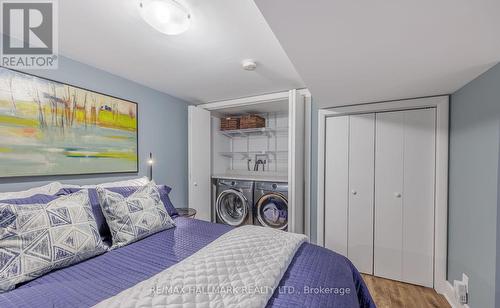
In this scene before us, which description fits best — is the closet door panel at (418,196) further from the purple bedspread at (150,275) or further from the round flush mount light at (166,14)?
the round flush mount light at (166,14)

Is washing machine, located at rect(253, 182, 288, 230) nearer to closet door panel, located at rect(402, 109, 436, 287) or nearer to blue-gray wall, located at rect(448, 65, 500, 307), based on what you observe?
closet door panel, located at rect(402, 109, 436, 287)

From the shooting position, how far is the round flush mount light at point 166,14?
119cm

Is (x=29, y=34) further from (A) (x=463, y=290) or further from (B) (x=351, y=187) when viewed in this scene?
(A) (x=463, y=290)

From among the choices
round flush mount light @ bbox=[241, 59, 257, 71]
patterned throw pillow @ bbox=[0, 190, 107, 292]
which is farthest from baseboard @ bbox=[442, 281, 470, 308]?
patterned throw pillow @ bbox=[0, 190, 107, 292]

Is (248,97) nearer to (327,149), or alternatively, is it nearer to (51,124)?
(327,149)

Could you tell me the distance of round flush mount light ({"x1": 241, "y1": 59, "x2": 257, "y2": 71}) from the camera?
1.91m

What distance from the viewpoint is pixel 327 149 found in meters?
2.56

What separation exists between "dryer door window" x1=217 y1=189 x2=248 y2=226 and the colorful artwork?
4.43ft

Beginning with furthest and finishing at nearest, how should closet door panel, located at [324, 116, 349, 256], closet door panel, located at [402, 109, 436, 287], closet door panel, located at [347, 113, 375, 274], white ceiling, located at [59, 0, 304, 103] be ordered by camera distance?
closet door panel, located at [324, 116, 349, 256] → closet door panel, located at [347, 113, 375, 274] → closet door panel, located at [402, 109, 436, 287] → white ceiling, located at [59, 0, 304, 103]

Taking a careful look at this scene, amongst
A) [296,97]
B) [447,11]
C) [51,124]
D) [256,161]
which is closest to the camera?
[447,11]

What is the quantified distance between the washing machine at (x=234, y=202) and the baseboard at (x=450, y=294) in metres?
2.08

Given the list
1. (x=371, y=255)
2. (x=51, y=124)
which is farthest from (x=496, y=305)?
(x=51, y=124)

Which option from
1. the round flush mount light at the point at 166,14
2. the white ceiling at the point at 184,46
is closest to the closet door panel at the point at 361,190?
the white ceiling at the point at 184,46

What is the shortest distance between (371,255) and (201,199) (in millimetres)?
2246
